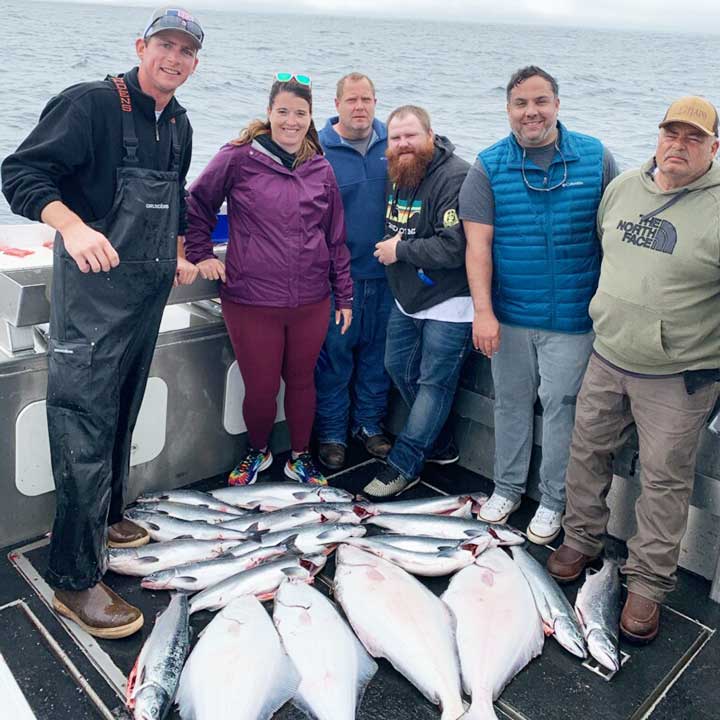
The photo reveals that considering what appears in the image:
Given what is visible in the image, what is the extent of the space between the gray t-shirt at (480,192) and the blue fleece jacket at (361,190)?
29.0 inches

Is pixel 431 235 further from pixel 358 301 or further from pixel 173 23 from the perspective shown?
pixel 173 23

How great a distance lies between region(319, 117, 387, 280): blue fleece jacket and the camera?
3752 millimetres

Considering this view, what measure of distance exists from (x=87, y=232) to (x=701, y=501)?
2506 millimetres

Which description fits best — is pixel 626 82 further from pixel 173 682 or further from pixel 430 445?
pixel 173 682

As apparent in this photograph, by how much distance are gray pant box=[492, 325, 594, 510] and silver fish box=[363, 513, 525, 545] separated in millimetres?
261

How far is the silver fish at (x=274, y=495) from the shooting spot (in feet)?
11.5

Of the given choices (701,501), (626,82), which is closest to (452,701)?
(701,501)

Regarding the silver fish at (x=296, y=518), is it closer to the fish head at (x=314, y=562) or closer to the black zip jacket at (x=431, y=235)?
the fish head at (x=314, y=562)

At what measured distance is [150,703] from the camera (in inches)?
87.8

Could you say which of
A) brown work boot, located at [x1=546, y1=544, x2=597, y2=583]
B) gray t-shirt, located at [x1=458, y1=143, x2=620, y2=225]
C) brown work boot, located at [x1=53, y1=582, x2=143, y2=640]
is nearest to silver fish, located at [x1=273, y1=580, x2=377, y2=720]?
brown work boot, located at [x1=53, y1=582, x2=143, y2=640]

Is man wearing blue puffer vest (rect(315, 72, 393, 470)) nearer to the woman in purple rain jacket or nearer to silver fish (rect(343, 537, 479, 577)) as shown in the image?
the woman in purple rain jacket

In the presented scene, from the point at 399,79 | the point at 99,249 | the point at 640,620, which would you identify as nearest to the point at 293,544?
the point at 640,620

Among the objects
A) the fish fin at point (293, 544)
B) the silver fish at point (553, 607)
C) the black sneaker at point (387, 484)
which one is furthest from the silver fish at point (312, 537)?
the silver fish at point (553, 607)

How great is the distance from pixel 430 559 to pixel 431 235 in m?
1.42
